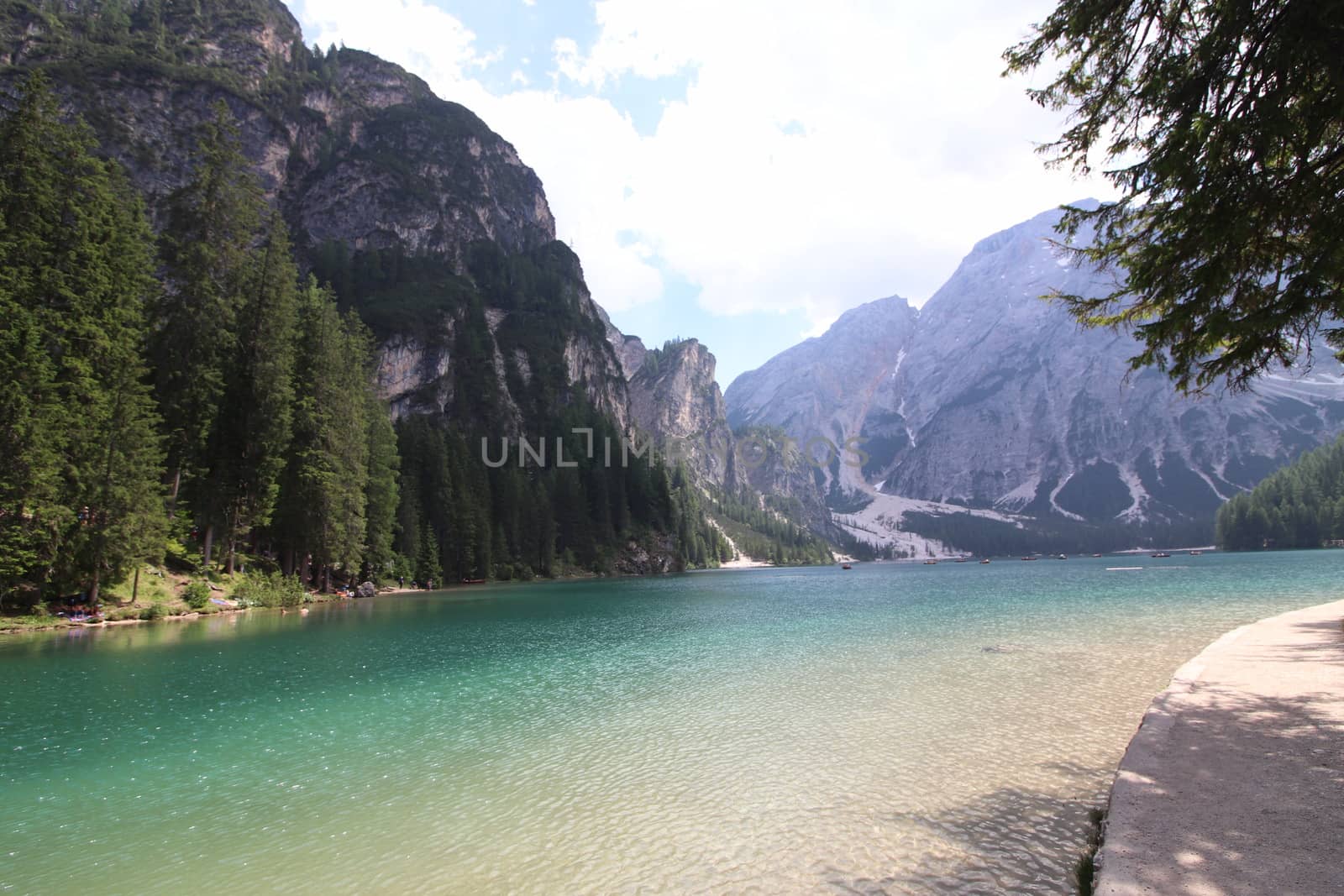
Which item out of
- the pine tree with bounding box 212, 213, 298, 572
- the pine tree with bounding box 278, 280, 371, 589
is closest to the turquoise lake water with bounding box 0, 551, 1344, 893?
the pine tree with bounding box 212, 213, 298, 572

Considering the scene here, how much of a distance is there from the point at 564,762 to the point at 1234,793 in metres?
10.2

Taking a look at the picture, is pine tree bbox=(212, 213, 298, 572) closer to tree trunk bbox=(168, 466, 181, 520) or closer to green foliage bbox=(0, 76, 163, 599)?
tree trunk bbox=(168, 466, 181, 520)

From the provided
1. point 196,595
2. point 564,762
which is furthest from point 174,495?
point 564,762

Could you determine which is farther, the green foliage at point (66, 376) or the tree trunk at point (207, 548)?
the tree trunk at point (207, 548)

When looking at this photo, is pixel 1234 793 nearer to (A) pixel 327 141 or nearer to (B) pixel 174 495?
(B) pixel 174 495

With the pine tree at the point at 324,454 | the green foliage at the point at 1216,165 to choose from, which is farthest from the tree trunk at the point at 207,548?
the green foliage at the point at 1216,165

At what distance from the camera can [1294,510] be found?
483 ft

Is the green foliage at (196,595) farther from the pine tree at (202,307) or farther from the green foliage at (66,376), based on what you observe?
the pine tree at (202,307)

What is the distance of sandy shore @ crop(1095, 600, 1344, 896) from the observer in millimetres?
5543

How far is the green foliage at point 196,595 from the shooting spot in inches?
1487

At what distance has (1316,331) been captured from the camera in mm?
10617

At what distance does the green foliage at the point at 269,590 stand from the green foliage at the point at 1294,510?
649 feet

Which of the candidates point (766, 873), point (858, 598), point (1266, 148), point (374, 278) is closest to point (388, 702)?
point (766, 873)

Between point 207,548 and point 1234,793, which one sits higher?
point 207,548
